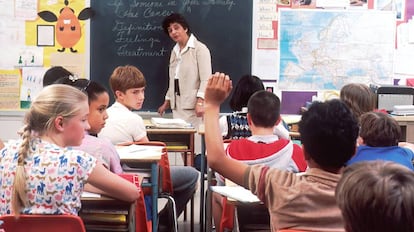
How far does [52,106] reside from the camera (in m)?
2.29

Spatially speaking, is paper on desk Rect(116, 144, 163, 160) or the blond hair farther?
paper on desk Rect(116, 144, 163, 160)

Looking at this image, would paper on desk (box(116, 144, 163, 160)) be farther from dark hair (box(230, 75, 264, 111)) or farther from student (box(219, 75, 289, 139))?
dark hair (box(230, 75, 264, 111))

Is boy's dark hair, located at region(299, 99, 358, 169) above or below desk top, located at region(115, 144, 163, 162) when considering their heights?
above

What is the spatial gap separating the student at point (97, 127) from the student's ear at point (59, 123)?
1.79 ft

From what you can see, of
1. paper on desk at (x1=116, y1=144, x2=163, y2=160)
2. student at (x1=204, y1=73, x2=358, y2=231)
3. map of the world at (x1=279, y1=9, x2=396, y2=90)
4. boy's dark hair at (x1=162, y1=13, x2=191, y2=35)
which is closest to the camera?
student at (x1=204, y1=73, x2=358, y2=231)

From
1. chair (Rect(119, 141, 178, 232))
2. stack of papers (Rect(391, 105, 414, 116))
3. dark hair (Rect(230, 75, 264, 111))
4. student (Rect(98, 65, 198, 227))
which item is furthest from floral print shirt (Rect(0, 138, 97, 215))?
stack of papers (Rect(391, 105, 414, 116))

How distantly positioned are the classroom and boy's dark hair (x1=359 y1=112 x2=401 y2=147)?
3233mm

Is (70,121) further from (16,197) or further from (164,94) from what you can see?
(164,94)

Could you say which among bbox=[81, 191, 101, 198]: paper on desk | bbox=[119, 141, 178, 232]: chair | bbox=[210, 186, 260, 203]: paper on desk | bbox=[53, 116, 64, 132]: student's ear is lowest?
bbox=[119, 141, 178, 232]: chair

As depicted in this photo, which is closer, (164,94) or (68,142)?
(68,142)

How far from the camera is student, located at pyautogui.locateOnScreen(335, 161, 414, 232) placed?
1090 mm

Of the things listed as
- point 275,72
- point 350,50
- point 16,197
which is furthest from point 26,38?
point 16,197

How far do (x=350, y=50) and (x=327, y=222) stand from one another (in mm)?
4760

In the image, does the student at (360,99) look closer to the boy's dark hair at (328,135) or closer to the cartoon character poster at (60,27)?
the boy's dark hair at (328,135)
